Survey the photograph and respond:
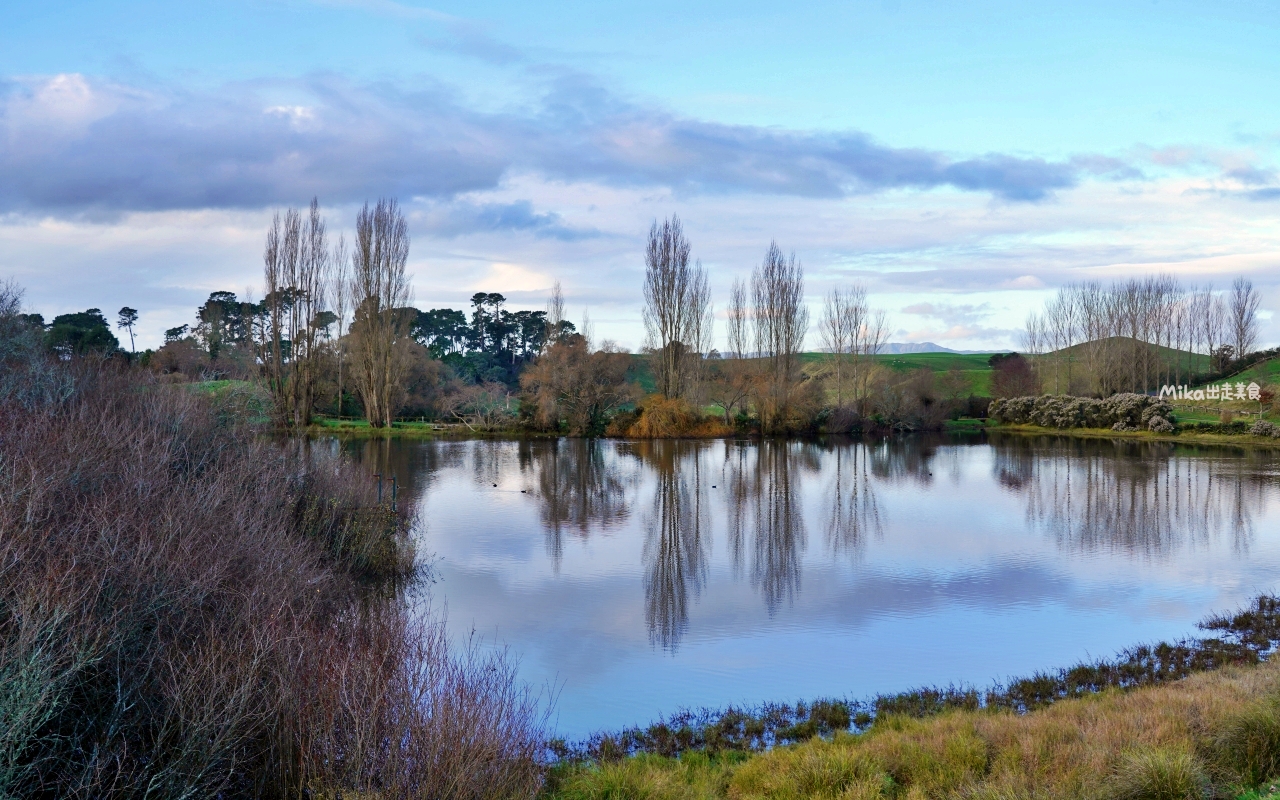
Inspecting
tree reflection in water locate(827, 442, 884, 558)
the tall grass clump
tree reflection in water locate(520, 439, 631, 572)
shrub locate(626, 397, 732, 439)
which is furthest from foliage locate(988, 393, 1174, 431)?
the tall grass clump

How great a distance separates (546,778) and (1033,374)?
215 feet

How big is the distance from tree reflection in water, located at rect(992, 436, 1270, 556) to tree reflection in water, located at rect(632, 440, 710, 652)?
24.3ft

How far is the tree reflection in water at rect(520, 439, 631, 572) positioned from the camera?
746 inches

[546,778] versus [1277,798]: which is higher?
[1277,798]

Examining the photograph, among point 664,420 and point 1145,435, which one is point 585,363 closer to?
point 664,420

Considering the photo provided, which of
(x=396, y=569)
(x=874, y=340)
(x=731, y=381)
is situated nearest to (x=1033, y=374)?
(x=874, y=340)

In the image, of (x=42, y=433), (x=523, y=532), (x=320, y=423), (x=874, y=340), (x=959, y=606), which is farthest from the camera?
(x=874, y=340)

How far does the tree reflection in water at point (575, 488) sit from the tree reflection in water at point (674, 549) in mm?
1168

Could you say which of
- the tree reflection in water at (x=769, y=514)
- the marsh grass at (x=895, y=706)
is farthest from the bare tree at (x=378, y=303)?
the marsh grass at (x=895, y=706)

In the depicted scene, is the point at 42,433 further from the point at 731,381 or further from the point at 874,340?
the point at 874,340

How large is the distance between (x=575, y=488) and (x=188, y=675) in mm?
20071

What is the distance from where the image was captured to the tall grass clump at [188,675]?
4715 mm

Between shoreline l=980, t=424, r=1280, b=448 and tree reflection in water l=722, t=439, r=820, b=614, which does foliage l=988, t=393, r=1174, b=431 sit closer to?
shoreline l=980, t=424, r=1280, b=448

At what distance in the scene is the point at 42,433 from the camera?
8219 mm
